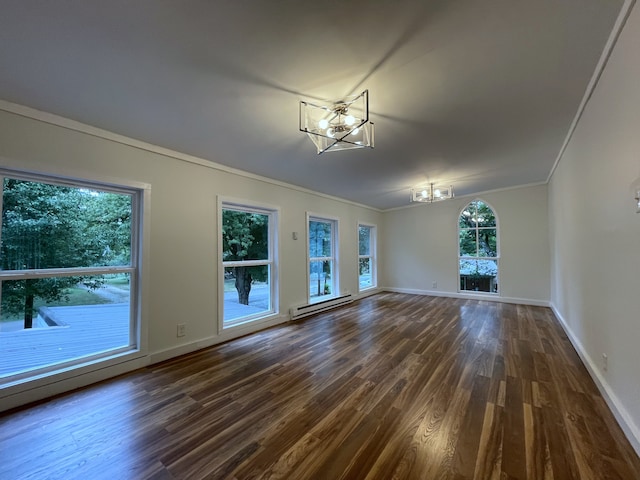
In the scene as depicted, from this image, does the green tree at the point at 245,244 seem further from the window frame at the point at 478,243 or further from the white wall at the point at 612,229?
the window frame at the point at 478,243

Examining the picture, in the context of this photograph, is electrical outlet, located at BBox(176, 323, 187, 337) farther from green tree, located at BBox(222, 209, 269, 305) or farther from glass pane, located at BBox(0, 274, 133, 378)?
green tree, located at BBox(222, 209, 269, 305)

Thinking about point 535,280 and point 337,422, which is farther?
point 535,280

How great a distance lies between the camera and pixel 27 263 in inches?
87.4

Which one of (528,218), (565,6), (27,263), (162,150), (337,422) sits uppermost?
(565,6)

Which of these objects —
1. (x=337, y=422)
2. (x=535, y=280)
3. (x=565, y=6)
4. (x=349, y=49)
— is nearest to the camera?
(x=565, y=6)

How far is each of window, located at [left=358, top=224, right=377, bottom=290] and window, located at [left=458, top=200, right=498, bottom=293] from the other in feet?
6.85

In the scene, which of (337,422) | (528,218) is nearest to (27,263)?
(337,422)

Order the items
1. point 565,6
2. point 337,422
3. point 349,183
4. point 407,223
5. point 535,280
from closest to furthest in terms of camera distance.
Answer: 1. point 565,6
2. point 337,422
3. point 349,183
4. point 535,280
5. point 407,223

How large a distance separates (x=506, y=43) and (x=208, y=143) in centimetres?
265

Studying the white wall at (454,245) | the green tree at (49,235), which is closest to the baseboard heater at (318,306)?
the white wall at (454,245)

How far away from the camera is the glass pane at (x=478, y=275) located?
239 inches

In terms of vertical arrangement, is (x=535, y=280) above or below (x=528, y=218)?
below

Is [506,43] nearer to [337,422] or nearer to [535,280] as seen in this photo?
[337,422]

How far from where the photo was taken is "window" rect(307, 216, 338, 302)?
207 inches
